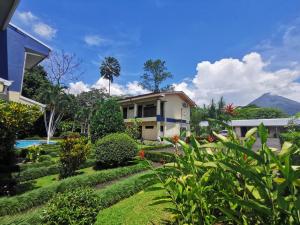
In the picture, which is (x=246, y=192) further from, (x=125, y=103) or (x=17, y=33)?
(x=125, y=103)

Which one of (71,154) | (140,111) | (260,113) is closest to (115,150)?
(71,154)

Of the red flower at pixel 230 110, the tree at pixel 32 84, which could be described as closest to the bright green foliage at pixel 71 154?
the red flower at pixel 230 110

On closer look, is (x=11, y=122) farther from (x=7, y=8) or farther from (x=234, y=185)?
(x=234, y=185)

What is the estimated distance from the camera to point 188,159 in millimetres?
3342

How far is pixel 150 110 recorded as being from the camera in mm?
37812

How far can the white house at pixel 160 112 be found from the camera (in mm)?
35969

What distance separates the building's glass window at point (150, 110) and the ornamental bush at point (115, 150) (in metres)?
22.0

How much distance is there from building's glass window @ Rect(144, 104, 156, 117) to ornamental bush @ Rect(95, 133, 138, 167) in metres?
22.0

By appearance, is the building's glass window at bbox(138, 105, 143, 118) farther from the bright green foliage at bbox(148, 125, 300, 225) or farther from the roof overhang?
the bright green foliage at bbox(148, 125, 300, 225)

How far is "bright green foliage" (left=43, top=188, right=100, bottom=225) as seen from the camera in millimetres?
5098

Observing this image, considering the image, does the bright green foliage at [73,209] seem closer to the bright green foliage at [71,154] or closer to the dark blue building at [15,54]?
the bright green foliage at [71,154]

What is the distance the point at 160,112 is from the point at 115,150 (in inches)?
865

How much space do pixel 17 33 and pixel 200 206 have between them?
1096 inches

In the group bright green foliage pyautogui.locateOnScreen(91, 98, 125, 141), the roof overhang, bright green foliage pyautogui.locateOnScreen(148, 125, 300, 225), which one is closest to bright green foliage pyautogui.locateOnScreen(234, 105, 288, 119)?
bright green foliage pyautogui.locateOnScreen(91, 98, 125, 141)
